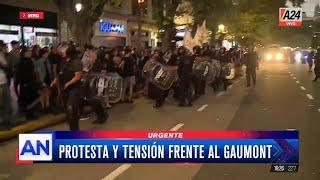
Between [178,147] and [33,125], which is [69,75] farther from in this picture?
[178,147]

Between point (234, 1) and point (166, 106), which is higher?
point (234, 1)

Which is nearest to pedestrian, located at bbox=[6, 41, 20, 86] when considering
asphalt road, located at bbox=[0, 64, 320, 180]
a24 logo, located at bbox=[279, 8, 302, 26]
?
asphalt road, located at bbox=[0, 64, 320, 180]

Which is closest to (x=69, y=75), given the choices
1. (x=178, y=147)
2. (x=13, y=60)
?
(x=13, y=60)

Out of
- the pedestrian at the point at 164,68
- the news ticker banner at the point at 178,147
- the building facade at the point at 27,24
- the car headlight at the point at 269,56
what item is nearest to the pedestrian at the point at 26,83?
the pedestrian at the point at 164,68

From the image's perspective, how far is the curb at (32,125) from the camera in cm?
1155

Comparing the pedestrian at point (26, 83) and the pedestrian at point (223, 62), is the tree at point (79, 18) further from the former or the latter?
the pedestrian at point (223, 62)

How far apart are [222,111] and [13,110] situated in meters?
5.82

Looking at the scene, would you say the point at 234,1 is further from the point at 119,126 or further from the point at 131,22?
the point at 119,126

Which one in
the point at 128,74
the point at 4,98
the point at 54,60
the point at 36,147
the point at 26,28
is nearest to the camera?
the point at 36,147

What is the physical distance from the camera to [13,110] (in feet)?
42.9

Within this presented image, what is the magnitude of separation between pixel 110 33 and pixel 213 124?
26.9m

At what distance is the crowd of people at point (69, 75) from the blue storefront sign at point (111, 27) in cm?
1444

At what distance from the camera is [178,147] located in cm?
490

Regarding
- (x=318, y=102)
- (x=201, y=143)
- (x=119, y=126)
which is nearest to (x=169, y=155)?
(x=201, y=143)
